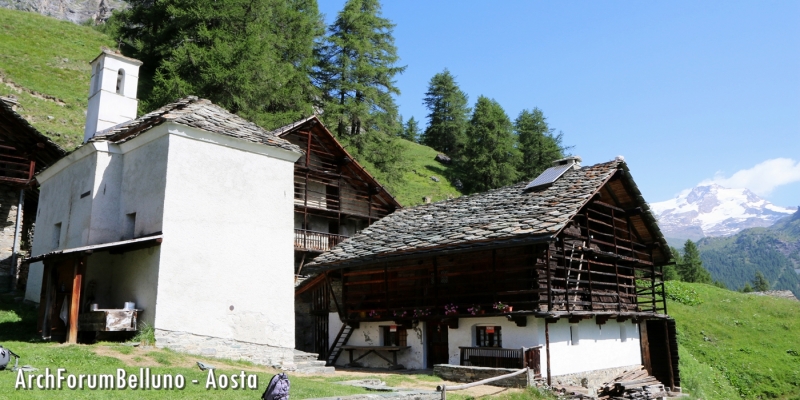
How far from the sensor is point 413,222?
2284 cm

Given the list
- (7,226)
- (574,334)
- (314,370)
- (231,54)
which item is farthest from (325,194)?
(574,334)

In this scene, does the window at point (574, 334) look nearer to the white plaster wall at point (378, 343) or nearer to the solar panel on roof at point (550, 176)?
the white plaster wall at point (378, 343)

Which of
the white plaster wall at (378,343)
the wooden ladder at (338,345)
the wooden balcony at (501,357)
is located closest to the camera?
the wooden balcony at (501,357)

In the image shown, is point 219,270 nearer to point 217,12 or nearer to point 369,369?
point 369,369

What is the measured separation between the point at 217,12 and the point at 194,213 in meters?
28.4

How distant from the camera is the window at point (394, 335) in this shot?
20391 millimetres

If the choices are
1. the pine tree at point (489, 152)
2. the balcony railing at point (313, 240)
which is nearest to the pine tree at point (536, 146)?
the pine tree at point (489, 152)

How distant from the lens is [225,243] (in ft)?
53.5

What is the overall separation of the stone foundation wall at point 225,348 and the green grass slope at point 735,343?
16371 mm

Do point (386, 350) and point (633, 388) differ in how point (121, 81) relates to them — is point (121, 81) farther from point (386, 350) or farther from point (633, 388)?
point (633, 388)

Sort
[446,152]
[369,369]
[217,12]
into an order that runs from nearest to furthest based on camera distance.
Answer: [369,369] < [217,12] < [446,152]

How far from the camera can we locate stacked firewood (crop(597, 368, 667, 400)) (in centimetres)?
1870

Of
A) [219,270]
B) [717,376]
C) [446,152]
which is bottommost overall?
[717,376]

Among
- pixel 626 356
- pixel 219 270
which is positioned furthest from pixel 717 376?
pixel 219 270
